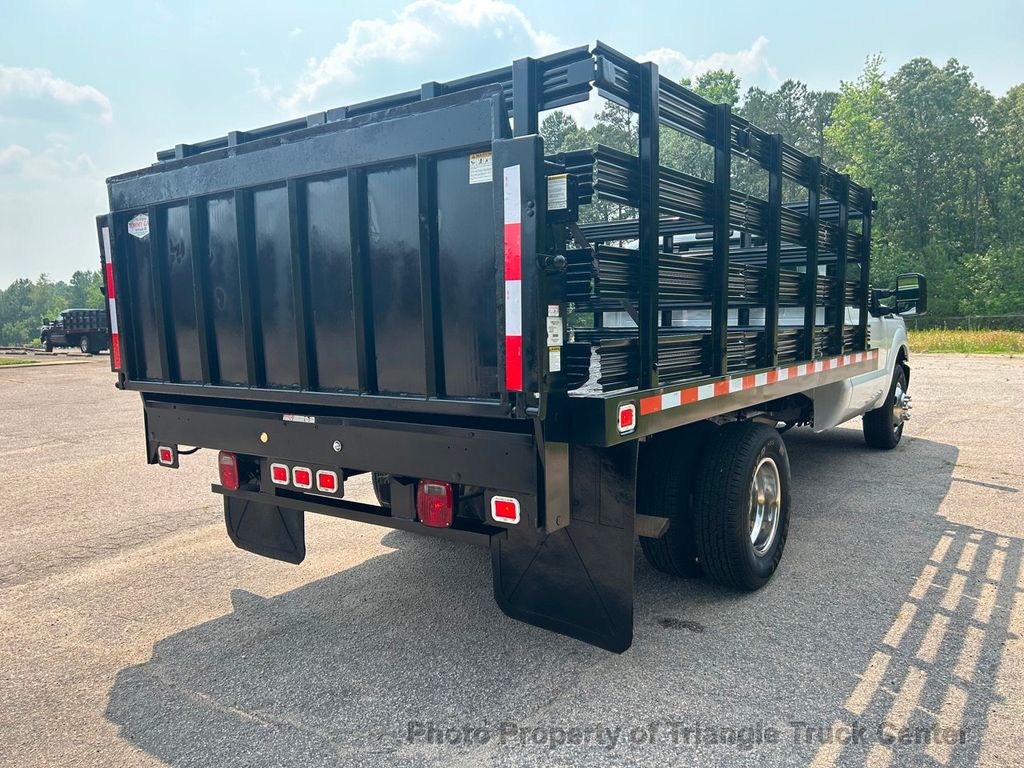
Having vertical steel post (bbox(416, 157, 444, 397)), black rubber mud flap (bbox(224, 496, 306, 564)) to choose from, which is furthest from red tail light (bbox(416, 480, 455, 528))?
black rubber mud flap (bbox(224, 496, 306, 564))

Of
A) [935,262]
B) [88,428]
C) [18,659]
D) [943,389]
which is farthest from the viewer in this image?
[935,262]

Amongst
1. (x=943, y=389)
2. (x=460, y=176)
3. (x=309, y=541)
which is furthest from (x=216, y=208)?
(x=943, y=389)

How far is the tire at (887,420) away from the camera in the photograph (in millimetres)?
7371

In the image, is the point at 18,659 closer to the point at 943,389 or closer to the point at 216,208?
the point at 216,208

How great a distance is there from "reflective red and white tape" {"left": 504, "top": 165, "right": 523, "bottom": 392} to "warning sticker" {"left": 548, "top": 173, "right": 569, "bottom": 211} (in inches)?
4.7

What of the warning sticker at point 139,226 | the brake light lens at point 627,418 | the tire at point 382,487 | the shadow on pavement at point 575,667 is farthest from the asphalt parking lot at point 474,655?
the warning sticker at point 139,226

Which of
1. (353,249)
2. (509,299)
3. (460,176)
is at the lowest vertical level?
(509,299)

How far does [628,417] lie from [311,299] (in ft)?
4.77

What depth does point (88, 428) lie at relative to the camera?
33.1 ft

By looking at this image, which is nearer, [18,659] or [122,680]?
[122,680]

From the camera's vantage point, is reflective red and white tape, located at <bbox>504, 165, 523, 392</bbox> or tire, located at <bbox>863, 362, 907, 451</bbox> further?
tire, located at <bbox>863, 362, 907, 451</bbox>

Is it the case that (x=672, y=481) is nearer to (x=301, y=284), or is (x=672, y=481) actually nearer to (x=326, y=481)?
(x=326, y=481)

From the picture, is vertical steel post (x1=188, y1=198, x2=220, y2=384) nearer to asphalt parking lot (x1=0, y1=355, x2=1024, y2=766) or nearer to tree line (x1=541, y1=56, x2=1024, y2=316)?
asphalt parking lot (x1=0, y1=355, x2=1024, y2=766)

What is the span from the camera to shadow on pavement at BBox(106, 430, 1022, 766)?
2.55 m
